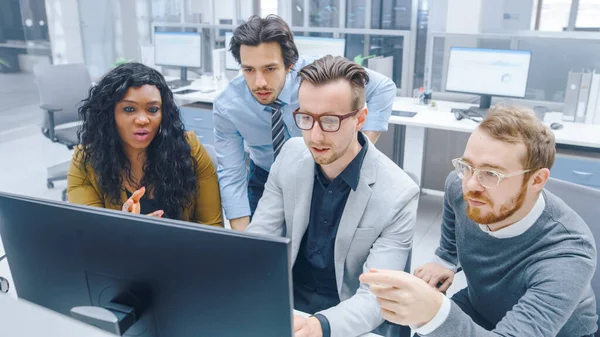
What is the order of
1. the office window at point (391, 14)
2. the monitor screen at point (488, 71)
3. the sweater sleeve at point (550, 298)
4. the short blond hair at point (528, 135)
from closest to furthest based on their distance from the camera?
the sweater sleeve at point (550, 298) < the short blond hair at point (528, 135) < the monitor screen at point (488, 71) < the office window at point (391, 14)

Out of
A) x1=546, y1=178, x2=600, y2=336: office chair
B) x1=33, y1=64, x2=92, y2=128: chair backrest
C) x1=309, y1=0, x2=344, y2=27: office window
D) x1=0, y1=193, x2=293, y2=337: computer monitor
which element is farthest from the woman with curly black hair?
x1=309, y1=0, x2=344, y2=27: office window

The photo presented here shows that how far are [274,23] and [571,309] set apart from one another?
122 cm

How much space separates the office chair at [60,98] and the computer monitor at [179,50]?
0.90 meters

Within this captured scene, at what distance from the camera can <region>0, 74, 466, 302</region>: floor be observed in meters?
3.55

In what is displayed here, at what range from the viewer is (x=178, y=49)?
452cm

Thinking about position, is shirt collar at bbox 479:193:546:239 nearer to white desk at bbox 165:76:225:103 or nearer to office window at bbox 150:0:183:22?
white desk at bbox 165:76:225:103

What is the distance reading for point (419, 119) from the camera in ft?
10.4

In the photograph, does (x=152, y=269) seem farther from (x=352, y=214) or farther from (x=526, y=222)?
(x=526, y=222)

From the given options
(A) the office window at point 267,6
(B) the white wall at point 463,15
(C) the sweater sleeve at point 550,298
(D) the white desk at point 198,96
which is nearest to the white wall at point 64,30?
(D) the white desk at point 198,96

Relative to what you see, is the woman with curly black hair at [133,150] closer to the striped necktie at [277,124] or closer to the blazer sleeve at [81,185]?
the blazer sleeve at [81,185]

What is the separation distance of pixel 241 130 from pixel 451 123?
1.63m

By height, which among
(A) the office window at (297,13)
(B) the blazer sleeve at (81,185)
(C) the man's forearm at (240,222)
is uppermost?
(A) the office window at (297,13)

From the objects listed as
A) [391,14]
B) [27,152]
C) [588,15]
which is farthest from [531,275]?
[391,14]

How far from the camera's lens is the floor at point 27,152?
11.7 ft
